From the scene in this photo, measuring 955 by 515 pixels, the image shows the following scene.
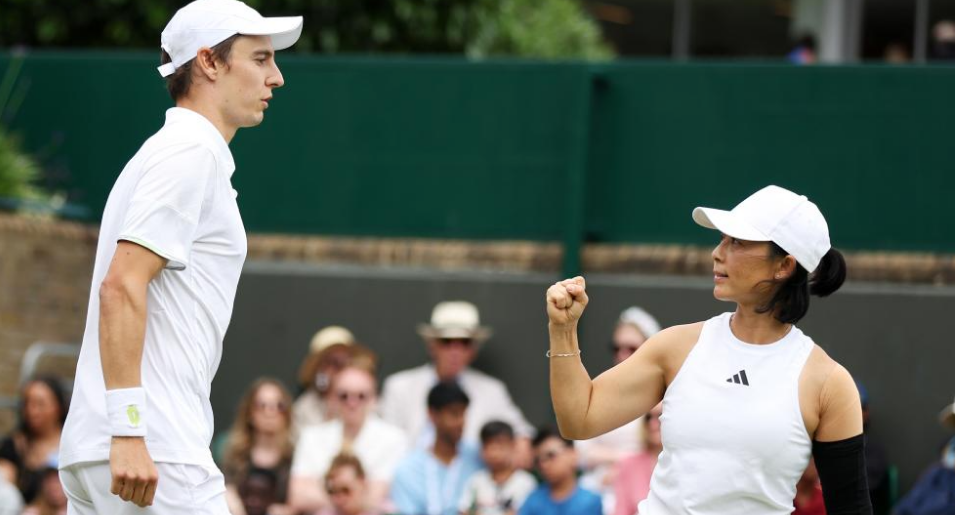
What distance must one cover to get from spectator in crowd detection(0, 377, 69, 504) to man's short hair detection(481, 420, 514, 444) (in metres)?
2.51

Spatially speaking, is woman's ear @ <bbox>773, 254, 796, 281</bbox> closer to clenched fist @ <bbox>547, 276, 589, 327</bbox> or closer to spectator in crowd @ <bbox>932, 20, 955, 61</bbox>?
clenched fist @ <bbox>547, 276, 589, 327</bbox>

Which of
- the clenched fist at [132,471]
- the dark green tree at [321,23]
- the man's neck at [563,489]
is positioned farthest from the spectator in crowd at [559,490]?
the dark green tree at [321,23]

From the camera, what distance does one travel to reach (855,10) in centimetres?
1563

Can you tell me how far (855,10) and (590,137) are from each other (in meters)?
6.47

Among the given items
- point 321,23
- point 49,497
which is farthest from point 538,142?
point 321,23

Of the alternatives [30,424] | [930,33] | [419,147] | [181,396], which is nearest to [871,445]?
[419,147]

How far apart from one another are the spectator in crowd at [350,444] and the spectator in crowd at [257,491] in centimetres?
12

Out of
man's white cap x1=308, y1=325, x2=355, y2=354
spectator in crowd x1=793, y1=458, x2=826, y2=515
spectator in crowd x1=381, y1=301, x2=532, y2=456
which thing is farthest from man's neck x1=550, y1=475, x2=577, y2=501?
man's white cap x1=308, y1=325, x2=355, y2=354

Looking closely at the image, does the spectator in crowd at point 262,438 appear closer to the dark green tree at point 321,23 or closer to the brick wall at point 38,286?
the brick wall at point 38,286

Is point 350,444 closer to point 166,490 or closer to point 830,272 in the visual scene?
point 830,272

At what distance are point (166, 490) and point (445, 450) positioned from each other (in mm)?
5035

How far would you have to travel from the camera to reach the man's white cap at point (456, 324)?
378 inches

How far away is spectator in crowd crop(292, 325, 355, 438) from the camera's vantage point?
9.38 meters

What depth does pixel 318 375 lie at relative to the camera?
31.1ft
